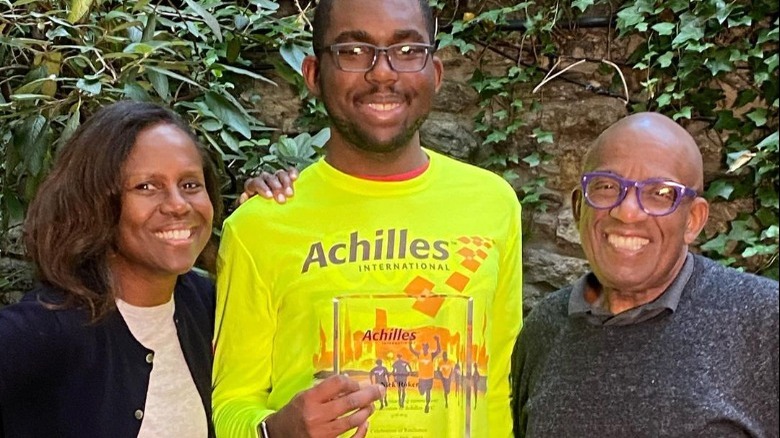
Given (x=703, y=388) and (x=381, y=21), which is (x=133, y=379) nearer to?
(x=381, y=21)

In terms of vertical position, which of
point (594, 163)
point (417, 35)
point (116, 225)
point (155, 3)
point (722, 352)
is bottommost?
point (722, 352)

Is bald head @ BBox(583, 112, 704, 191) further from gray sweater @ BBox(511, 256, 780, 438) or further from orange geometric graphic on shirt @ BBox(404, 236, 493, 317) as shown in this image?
orange geometric graphic on shirt @ BBox(404, 236, 493, 317)

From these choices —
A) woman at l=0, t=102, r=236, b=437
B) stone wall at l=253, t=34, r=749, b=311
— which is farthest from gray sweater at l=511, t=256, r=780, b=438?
stone wall at l=253, t=34, r=749, b=311

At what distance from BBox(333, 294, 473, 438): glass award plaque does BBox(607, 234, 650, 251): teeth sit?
0.28 metres

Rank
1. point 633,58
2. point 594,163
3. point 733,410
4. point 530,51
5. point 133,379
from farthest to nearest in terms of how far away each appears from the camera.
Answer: point 530,51, point 633,58, point 133,379, point 594,163, point 733,410

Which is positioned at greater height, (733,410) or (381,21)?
(381,21)

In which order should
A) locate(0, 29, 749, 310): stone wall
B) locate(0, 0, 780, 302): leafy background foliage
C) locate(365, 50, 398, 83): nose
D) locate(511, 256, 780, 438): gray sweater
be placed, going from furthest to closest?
locate(0, 29, 749, 310): stone wall < locate(0, 0, 780, 302): leafy background foliage < locate(365, 50, 398, 83): nose < locate(511, 256, 780, 438): gray sweater

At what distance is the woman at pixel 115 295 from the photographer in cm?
126

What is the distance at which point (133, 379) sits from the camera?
4.36 feet

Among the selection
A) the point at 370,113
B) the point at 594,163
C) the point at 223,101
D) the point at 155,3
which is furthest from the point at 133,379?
the point at 155,3

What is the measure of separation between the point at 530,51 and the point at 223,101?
90 cm

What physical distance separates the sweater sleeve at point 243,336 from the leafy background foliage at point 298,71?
2.29 feet

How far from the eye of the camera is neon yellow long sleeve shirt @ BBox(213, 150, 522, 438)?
1.32m

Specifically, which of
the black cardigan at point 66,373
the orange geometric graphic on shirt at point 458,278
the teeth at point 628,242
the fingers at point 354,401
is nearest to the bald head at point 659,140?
the teeth at point 628,242
